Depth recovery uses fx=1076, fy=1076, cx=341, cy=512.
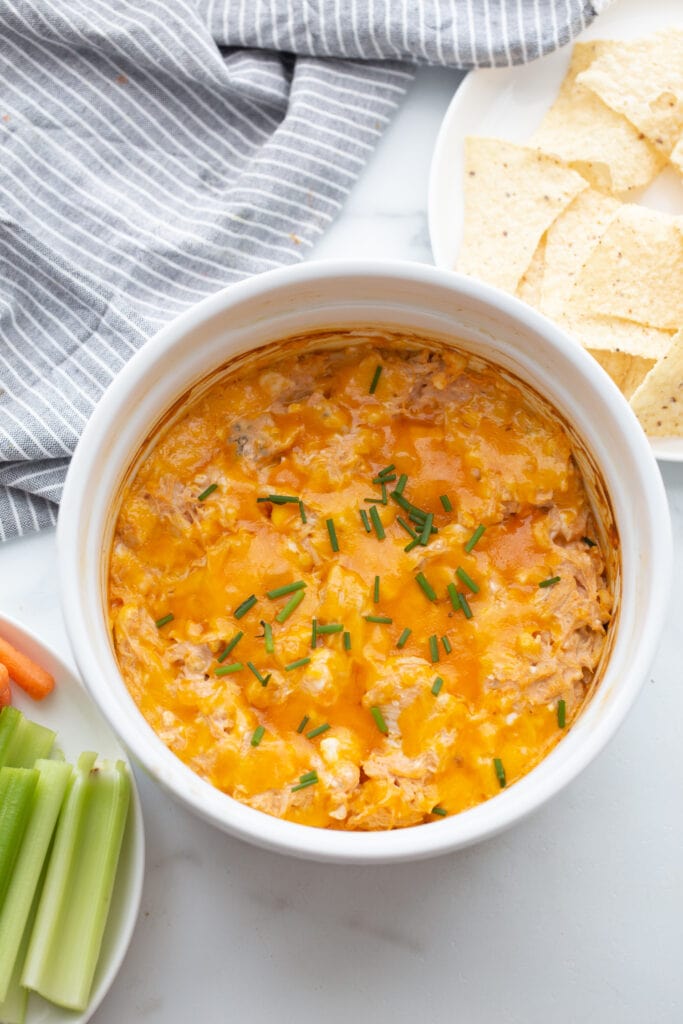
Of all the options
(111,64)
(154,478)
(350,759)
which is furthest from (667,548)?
(111,64)

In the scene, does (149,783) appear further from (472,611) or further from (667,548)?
(667,548)

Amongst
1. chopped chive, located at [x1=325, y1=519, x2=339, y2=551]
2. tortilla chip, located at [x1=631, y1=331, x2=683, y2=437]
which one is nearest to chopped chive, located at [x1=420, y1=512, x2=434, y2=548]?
chopped chive, located at [x1=325, y1=519, x2=339, y2=551]

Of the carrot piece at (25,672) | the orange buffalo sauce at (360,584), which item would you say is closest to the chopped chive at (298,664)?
the orange buffalo sauce at (360,584)

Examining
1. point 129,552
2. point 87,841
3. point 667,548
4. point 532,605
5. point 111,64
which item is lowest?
point 87,841

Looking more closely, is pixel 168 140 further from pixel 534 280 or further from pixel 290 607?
pixel 290 607

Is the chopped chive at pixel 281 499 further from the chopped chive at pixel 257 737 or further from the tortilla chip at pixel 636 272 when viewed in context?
the tortilla chip at pixel 636 272

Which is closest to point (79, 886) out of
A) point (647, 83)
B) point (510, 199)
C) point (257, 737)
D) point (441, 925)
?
point (257, 737)

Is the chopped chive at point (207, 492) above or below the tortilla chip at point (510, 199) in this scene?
below

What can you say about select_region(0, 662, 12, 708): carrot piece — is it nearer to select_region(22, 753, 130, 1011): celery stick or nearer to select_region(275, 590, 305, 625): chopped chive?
select_region(22, 753, 130, 1011): celery stick
